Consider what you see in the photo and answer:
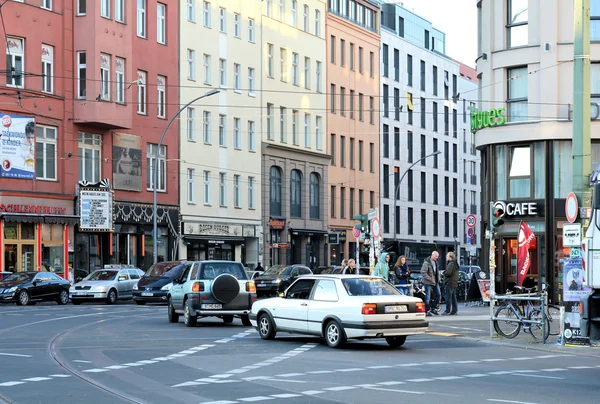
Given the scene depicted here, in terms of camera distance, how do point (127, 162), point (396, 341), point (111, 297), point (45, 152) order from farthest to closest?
point (127, 162) < point (45, 152) < point (111, 297) < point (396, 341)

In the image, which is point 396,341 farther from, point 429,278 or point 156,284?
point 156,284

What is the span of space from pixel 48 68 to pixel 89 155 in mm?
4806

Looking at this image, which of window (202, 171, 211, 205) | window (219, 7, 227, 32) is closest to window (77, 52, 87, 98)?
window (202, 171, 211, 205)

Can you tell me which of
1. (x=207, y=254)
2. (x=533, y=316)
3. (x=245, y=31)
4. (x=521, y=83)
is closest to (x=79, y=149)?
(x=207, y=254)

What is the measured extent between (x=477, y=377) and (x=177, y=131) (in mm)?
45283

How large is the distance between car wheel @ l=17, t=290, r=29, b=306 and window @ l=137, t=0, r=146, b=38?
62.1 feet

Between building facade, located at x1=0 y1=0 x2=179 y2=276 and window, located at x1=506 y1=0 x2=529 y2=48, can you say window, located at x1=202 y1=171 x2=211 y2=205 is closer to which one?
building facade, located at x1=0 y1=0 x2=179 y2=276

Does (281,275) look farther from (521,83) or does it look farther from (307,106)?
(307,106)

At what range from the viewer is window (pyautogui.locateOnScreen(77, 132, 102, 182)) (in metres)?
52.3

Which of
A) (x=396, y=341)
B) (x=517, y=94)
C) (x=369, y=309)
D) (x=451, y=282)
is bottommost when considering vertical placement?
(x=396, y=341)

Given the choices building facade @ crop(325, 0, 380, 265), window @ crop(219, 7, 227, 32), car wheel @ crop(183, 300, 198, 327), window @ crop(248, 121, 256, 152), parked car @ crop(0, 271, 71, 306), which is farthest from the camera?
building facade @ crop(325, 0, 380, 265)

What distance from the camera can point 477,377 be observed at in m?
16.1

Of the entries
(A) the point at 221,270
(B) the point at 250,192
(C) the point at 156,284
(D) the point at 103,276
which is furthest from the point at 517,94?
(B) the point at 250,192

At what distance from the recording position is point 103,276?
4512 centimetres
